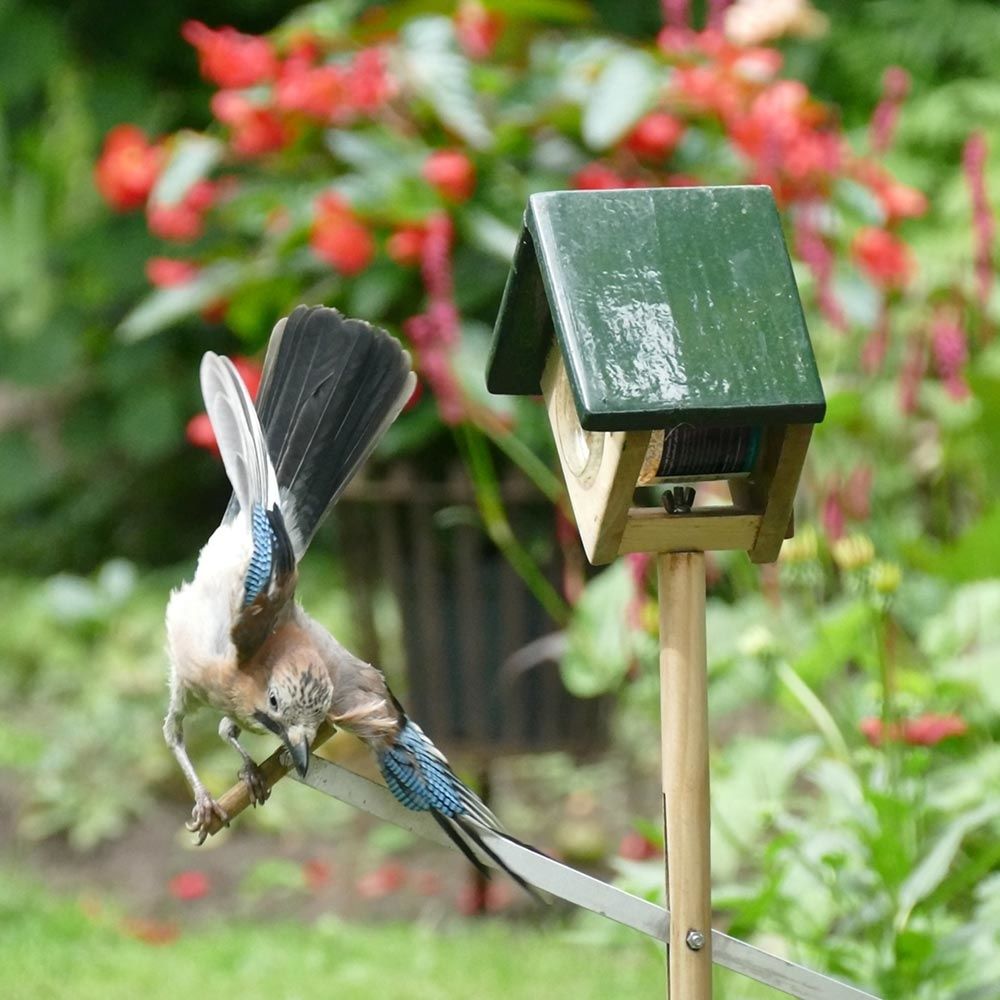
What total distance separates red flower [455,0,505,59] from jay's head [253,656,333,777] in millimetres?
2469

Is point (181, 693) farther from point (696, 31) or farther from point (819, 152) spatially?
point (696, 31)

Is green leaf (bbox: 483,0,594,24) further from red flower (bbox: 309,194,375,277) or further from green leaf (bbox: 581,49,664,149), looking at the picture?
red flower (bbox: 309,194,375,277)

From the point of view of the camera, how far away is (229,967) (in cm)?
342

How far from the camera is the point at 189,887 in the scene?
3.97 m

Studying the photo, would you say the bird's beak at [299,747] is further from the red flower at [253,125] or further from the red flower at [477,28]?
the red flower at [477,28]

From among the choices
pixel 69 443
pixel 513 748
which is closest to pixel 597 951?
pixel 513 748

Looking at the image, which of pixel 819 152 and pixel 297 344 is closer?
pixel 297 344

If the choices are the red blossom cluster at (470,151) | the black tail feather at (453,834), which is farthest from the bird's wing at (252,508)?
the red blossom cluster at (470,151)

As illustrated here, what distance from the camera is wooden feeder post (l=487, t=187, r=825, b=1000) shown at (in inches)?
60.2

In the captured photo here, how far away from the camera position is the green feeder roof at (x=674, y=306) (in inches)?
59.7

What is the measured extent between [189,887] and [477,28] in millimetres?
2308

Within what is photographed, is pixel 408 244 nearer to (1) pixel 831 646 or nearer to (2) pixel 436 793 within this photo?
(1) pixel 831 646

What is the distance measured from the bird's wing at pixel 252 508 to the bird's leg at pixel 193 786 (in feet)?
0.56

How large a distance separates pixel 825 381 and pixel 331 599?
93.9 inches
